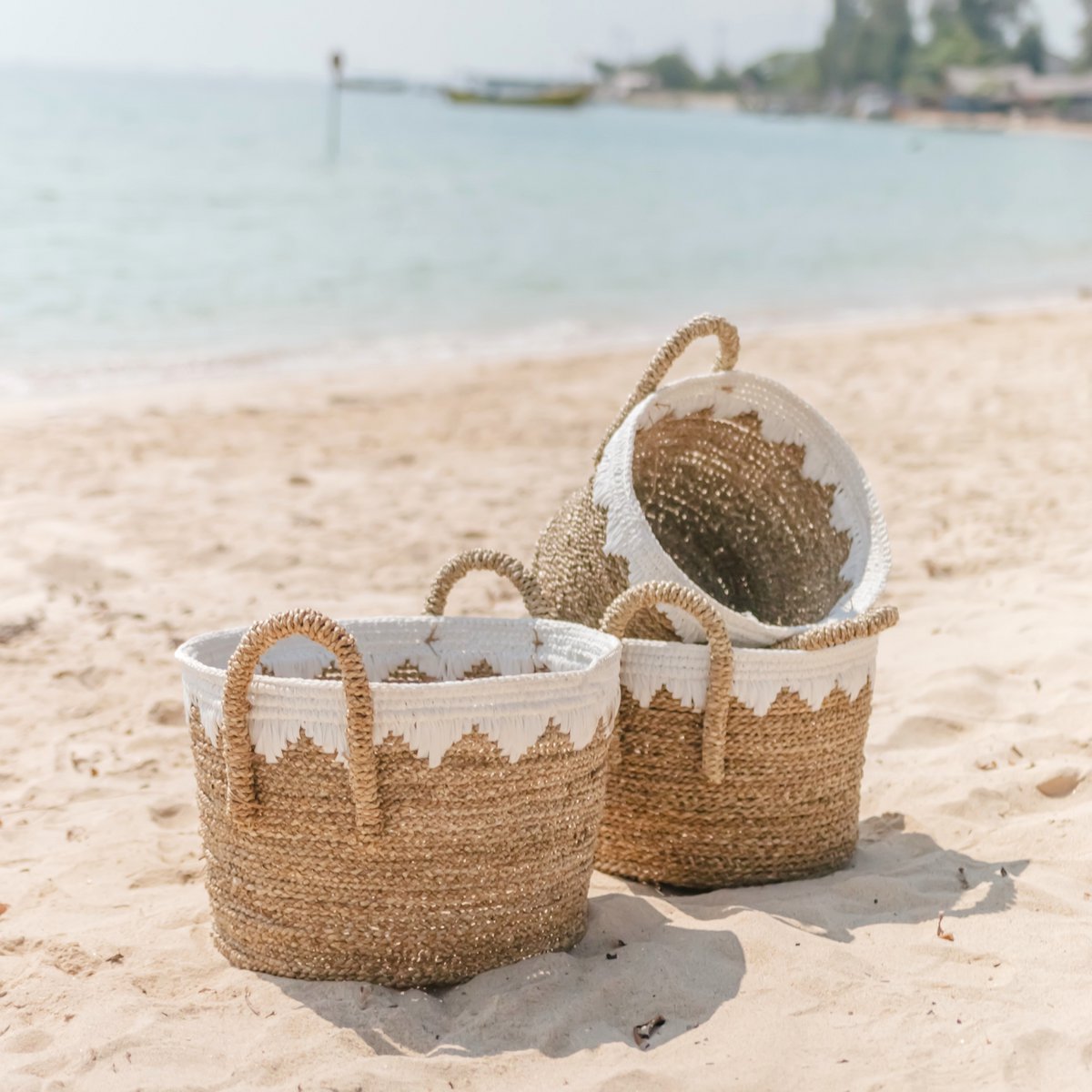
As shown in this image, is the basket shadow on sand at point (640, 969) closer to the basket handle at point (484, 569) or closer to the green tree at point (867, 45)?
the basket handle at point (484, 569)

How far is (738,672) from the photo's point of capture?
2570 millimetres

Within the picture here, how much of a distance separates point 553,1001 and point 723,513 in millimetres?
1602

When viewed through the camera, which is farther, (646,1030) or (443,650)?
(443,650)

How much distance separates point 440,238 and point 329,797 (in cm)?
1707

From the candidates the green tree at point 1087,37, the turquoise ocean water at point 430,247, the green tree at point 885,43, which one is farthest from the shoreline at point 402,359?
the green tree at point 885,43

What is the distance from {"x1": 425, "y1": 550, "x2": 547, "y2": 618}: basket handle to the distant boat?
8406cm

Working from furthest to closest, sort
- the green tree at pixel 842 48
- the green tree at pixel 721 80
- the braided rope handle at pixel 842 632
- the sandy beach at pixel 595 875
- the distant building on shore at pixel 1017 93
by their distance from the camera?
the green tree at pixel 721 80 → the green tree at pixel 842 48 → the distant building on shore at pixel 1017 93 → the braided rope handle at pixel 842 632 → the sandy beach at pixel 595 875

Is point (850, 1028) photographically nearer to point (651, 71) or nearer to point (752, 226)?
point (752, 226)

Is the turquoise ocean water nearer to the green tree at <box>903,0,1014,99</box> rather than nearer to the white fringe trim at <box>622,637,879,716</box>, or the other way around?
the white fringe trim at <box>622,637,879,716</box>

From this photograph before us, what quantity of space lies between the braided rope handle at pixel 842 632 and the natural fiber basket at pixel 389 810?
41cm

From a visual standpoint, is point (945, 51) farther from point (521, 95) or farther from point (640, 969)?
point (640, 969)

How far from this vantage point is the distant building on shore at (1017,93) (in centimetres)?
8506

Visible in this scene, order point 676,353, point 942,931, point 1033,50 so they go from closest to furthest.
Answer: point 942,931 → point 676,353 → point 1033,50

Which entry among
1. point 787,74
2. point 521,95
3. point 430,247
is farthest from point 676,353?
point 787,74
